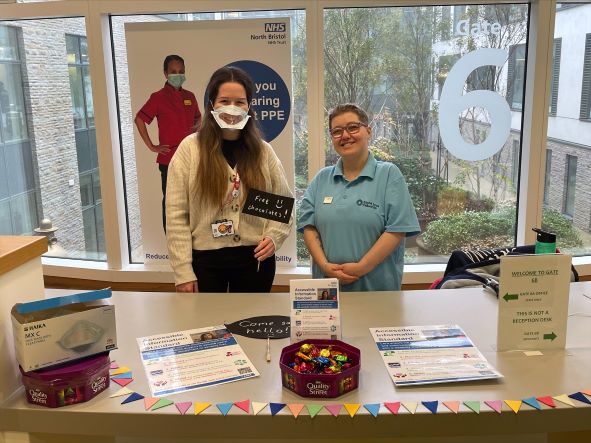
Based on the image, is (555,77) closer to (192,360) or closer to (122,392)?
(192,360)

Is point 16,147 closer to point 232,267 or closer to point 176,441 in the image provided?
point 232,267

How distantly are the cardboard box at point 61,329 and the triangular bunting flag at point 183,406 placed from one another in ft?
0.75

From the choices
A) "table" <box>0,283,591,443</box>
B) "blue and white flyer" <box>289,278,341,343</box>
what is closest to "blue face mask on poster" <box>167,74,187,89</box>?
"table" <box>0,283,591,443</box>

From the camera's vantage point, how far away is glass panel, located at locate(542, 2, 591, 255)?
12.9ft

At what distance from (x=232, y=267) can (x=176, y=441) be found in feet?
2.66

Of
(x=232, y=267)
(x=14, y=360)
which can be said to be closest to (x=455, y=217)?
(x=232, y=267)

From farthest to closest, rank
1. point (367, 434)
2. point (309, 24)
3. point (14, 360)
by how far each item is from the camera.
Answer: point (309, 24)
point (14, 360)
point (367, 434)

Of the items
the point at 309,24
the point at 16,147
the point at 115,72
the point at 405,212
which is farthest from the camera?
the point at 16,147

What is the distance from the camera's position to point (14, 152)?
14.8ft

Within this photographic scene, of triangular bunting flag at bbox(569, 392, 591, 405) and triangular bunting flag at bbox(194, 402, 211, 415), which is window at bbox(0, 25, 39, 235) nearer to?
triangular bunting flag at bbox(194, 402, 211, 415)

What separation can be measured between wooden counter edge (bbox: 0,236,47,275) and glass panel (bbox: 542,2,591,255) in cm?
369

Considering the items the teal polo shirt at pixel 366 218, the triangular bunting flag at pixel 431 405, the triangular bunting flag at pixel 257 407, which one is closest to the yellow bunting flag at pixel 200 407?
the triangular bunting flag at pixel 257 407

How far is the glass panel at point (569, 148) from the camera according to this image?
3920 mm

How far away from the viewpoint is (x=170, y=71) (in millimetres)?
3979
